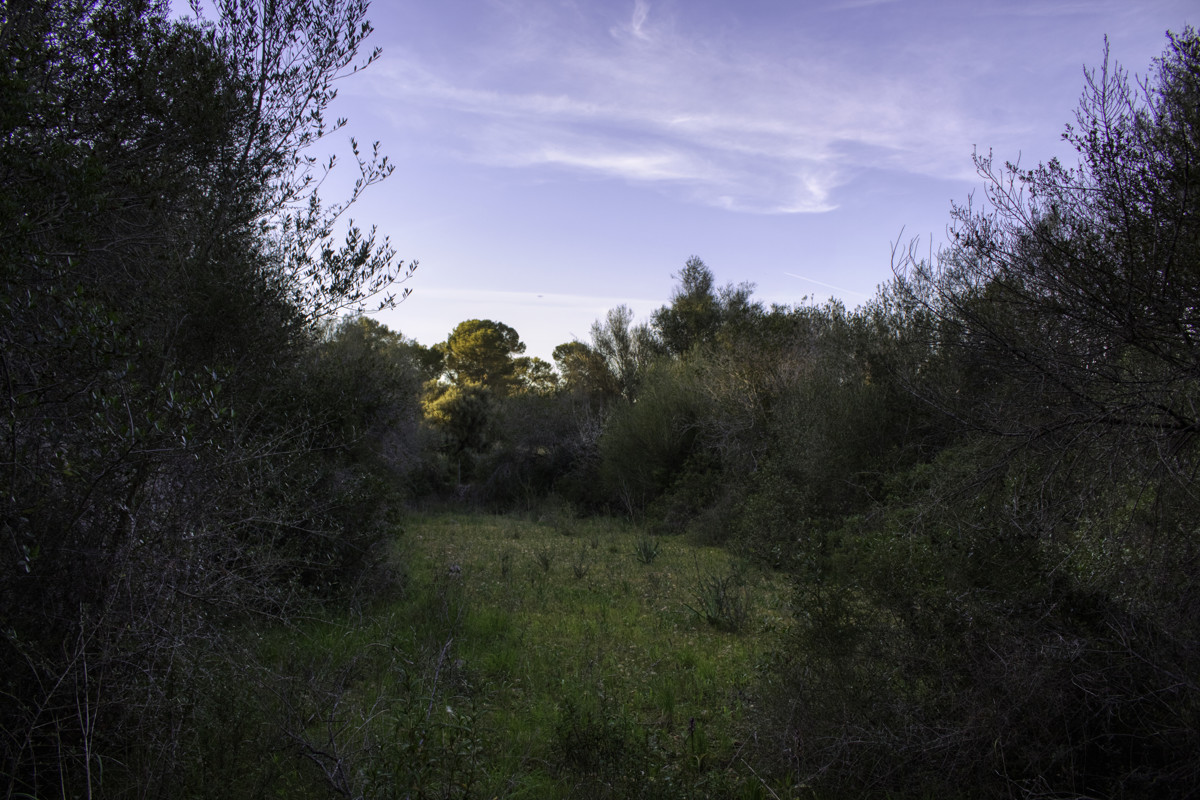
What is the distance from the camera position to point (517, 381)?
40.0m

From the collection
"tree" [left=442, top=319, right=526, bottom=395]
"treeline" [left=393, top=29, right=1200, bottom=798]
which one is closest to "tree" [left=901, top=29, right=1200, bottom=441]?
"treeline" [left=393, top=29, right=1200, bottom=798]

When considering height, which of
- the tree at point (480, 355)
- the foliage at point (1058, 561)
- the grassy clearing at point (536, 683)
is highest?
the tree at point (480, 355)

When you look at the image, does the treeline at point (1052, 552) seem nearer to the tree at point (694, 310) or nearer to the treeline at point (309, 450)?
the treeline at point (309, 450)

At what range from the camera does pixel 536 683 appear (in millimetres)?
5320

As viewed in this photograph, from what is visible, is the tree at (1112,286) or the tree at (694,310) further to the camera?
the tree at (694,310)

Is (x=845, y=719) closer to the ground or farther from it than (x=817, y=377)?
closer to the ground

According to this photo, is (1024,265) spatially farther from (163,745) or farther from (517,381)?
(517,381)

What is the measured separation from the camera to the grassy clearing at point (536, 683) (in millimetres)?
3306

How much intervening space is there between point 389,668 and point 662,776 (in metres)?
2.61

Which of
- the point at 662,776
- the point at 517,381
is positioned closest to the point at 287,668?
the point at 662,776

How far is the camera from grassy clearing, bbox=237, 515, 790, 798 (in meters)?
3.31

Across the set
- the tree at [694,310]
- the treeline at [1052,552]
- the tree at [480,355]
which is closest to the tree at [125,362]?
the treeline at [1052,552]

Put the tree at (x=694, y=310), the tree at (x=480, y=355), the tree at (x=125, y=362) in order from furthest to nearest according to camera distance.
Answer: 1. the tree at (x=480, y=355)
2. the tree at (x=694, y=310)
3. the tree at (x=125, y=362)

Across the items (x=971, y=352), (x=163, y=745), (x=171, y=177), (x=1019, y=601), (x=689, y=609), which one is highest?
(x=171, y=177)
